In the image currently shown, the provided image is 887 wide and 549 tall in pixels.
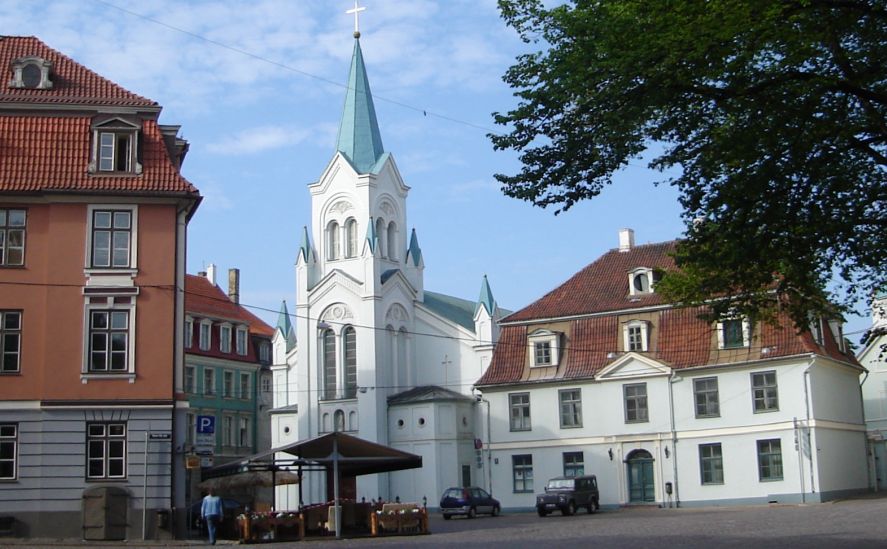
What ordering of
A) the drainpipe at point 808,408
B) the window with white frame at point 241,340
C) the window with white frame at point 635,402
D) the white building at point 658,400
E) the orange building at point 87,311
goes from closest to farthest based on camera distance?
the orange building at point 87,311, the drainpipe at point 808,408, the white building at point 658,400, the window with white frame at point 635,402, the window with white frame at point 241,340

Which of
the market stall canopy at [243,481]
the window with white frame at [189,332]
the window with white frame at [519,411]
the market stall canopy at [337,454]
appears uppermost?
the window with white frame at [189,332]

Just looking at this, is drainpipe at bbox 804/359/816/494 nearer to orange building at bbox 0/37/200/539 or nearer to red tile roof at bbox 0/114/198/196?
orange building at bbox 0/37/200/539

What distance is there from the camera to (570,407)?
55.2 metres

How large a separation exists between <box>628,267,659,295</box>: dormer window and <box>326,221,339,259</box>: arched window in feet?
70.7

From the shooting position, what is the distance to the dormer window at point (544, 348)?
56125 mm

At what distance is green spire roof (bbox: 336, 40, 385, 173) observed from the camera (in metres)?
71.7

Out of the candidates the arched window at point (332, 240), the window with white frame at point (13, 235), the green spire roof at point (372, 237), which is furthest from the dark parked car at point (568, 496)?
the arched window at point (332, 240)

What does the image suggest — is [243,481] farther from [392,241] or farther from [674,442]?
[392,241]

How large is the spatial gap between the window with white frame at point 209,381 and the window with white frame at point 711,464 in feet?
100

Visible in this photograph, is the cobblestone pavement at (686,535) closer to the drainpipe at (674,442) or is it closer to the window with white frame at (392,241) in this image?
the drainpipe at (674,442)

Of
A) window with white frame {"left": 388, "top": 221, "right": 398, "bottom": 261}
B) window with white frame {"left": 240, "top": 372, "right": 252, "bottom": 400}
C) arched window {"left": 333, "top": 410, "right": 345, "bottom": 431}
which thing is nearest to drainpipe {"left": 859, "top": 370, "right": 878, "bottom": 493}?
arched window {"left": 333, "top": 410, "right": 345, "bottom": 431}

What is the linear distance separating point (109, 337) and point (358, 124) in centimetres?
4213

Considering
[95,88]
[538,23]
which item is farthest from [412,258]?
[538,23]

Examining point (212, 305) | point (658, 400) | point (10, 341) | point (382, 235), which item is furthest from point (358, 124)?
point (10, 341)
